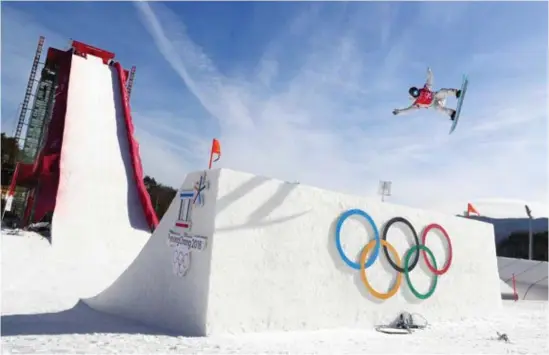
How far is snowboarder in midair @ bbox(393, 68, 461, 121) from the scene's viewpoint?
8945 millimetres

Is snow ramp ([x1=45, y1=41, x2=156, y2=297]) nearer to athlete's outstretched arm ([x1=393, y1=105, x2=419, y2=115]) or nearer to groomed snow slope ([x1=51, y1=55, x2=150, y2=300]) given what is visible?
groomed snow slope ([x1=51, y1=55, x2=150, y2=300])

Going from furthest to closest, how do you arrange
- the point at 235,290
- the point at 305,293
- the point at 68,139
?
the point at 68,139
the point at 305,293
the point at 235,290

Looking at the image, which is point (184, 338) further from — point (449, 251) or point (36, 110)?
point (36, 110)

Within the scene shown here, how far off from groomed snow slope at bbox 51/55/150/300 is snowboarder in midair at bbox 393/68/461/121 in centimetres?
1023

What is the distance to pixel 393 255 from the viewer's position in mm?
9086

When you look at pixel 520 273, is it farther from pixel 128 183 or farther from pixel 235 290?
pixel 128 183

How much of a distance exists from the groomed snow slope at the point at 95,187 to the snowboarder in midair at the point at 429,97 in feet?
33.5

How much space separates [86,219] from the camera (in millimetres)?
17406

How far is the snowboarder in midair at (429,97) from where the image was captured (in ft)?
29.3

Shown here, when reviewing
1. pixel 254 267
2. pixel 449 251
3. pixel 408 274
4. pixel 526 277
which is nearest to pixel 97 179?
pixel 254 267

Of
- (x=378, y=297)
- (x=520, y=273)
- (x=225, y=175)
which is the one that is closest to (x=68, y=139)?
(x=225, y=175)

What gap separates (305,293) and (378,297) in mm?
1960

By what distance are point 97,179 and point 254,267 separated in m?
14.5

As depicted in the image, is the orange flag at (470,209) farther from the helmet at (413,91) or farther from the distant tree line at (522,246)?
the distant tree line at (522,246)
